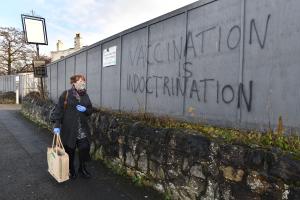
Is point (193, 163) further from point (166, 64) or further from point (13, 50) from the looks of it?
point (13, 50)

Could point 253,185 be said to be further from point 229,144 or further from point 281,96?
point 281,96

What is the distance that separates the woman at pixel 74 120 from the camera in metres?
6.87

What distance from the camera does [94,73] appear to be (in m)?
12.1

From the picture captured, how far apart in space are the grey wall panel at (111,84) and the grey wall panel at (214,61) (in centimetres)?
351

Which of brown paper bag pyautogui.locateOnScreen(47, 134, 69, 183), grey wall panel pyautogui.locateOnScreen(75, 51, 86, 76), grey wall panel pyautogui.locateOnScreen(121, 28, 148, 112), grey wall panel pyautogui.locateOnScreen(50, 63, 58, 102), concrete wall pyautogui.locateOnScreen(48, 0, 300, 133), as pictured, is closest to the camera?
concrete wall pyautogui.locateOnScreen(48, 0, 300, 133)

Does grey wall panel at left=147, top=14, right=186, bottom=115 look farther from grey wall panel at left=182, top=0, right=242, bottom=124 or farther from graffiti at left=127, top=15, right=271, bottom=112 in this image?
grey wall panel at left=182, top=0, right=242, bottom=124

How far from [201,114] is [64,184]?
8.51 feet

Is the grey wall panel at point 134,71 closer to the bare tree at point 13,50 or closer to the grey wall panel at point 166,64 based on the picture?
the grey wall panel at point 166,64

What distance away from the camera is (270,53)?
5.27m

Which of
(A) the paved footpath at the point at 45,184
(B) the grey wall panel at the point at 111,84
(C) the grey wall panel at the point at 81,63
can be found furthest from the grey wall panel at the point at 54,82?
(A) the paved footpath at the point at 45,184

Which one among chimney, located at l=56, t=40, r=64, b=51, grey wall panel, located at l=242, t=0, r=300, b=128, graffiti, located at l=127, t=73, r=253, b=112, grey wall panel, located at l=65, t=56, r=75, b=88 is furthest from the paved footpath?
chimney, located at l=56, t=40, r=64, b=51

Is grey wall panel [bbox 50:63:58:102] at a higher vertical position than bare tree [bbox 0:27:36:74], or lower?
lower

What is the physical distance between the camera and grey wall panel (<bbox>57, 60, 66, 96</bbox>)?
53.7ft

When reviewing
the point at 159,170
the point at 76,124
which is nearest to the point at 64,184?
the point at 76,124
